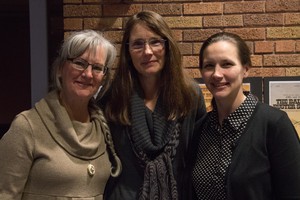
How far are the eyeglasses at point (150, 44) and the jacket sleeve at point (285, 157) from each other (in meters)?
0.74

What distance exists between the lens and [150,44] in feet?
7.21

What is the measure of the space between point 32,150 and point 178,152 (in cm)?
74

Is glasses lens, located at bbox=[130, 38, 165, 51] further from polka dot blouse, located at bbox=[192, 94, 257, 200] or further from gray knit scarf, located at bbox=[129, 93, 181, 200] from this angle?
polka dot blouse, located at bbox=[192, 94, 257, 200]

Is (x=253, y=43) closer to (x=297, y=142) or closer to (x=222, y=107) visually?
(x=222, y=107)

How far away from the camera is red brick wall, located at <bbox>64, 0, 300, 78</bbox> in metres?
3.33

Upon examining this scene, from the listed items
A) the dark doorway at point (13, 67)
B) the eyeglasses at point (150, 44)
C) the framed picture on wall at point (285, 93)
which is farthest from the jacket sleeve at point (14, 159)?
the dark doorway at point (13, 67)

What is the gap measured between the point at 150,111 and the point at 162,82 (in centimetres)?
18

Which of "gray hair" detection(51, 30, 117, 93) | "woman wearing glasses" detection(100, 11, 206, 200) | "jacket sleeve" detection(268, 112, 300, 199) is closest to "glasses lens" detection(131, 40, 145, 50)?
"woman wearing glasses" detection(100, 11, 206, 200)

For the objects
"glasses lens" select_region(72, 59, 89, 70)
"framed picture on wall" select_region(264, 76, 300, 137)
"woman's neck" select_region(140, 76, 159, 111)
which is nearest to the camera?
"glasses lens" select_region(72, 59, 89, 70)

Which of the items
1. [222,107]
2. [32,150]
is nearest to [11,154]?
[32,150]

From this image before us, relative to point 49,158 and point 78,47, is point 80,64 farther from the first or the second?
point 49,158

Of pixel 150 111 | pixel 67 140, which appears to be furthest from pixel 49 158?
pixel 150 111

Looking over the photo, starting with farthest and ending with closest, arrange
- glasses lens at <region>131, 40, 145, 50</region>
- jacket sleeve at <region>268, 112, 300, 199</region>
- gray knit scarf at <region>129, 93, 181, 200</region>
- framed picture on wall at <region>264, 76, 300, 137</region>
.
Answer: framed picture on wall at <region>264, 76, 300, 137</region> → glasses lens at <region>131, 40, 145, 50</region> → gray knit scarf at <region>129, 93, 181, 200</region> → jacket sleeve at <region>268, 112, 300, 199</region>

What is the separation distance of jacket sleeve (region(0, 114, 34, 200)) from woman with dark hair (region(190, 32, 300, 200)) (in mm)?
780
